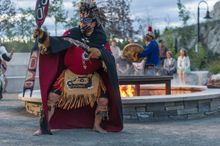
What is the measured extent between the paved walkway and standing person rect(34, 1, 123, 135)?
30 centimetres

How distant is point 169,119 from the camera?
1043 cm

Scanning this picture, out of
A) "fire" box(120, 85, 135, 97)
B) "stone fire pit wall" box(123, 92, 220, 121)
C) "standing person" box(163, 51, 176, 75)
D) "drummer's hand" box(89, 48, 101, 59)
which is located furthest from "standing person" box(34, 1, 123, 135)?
"standing person" box(163, 51, 176, 75)

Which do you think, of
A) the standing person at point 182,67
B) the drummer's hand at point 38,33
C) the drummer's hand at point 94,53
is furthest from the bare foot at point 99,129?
the standing person at point 182,67

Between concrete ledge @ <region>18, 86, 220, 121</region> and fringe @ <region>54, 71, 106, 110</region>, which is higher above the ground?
fringe @ <region>54, 71, 106, 110</region>

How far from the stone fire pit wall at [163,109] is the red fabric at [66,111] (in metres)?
1.04

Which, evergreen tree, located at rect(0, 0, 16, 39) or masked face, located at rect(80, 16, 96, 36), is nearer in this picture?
masked face, located at rect(80, 16, 96, 36)

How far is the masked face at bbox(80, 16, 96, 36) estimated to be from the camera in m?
8.82

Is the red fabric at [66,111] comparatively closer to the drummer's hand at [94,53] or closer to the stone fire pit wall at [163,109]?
the drummer's hand at [94,53]

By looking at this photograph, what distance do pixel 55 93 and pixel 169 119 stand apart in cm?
252

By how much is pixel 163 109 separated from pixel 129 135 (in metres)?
1.87

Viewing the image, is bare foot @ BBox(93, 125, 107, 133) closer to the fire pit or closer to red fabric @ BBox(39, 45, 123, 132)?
red fabric @ BBox(39, 45, 123, 132)

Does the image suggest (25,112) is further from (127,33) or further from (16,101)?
(127,33)

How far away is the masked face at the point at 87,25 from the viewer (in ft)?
28.9

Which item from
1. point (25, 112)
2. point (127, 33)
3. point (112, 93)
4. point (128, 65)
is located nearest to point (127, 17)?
point (127, 33)
